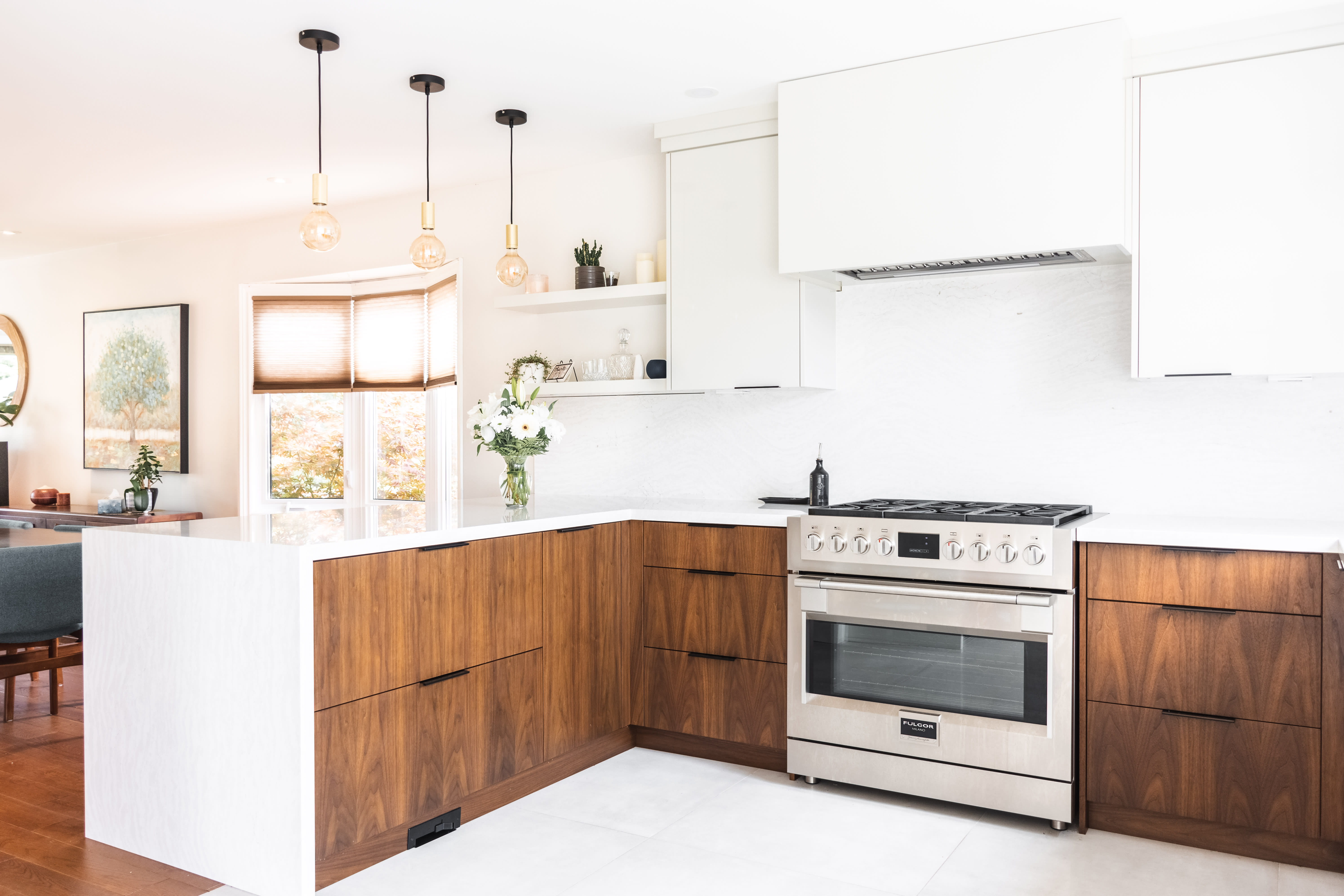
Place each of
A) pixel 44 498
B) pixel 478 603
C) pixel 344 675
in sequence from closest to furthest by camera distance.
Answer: pixel 344 675 < pixel 478 603 < pixel 44 498

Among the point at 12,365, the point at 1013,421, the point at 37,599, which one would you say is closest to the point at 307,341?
the point at 37,599

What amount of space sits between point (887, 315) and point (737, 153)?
83cm

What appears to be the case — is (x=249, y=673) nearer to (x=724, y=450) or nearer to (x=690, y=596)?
(x=690, y=596)

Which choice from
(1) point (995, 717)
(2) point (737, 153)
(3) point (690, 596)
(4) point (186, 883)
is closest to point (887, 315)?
(2) point (737, 153)

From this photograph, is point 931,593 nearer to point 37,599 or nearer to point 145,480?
point 37,599

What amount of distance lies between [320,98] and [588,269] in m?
1.25

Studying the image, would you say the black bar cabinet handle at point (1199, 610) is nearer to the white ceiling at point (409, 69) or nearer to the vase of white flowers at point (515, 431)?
the white ceiling at point (409, 69)

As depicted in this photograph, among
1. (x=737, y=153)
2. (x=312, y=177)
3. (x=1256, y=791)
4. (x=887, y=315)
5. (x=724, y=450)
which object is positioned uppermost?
(x=737, y=153)

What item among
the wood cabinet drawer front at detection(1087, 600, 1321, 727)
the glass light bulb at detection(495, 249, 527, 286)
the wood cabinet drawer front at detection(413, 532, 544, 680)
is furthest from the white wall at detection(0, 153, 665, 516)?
the wood cabinet drawer front at detection(1087, 600, 1321, 727)

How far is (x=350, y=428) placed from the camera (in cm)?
555

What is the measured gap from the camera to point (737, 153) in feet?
12.1

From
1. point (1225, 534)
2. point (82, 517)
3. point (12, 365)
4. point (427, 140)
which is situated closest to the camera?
point (1225, 534)

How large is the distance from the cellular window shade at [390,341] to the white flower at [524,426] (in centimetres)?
182

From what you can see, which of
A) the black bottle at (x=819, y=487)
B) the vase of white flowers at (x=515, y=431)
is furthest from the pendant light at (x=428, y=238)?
the black bottle at (x=819, y=487)
